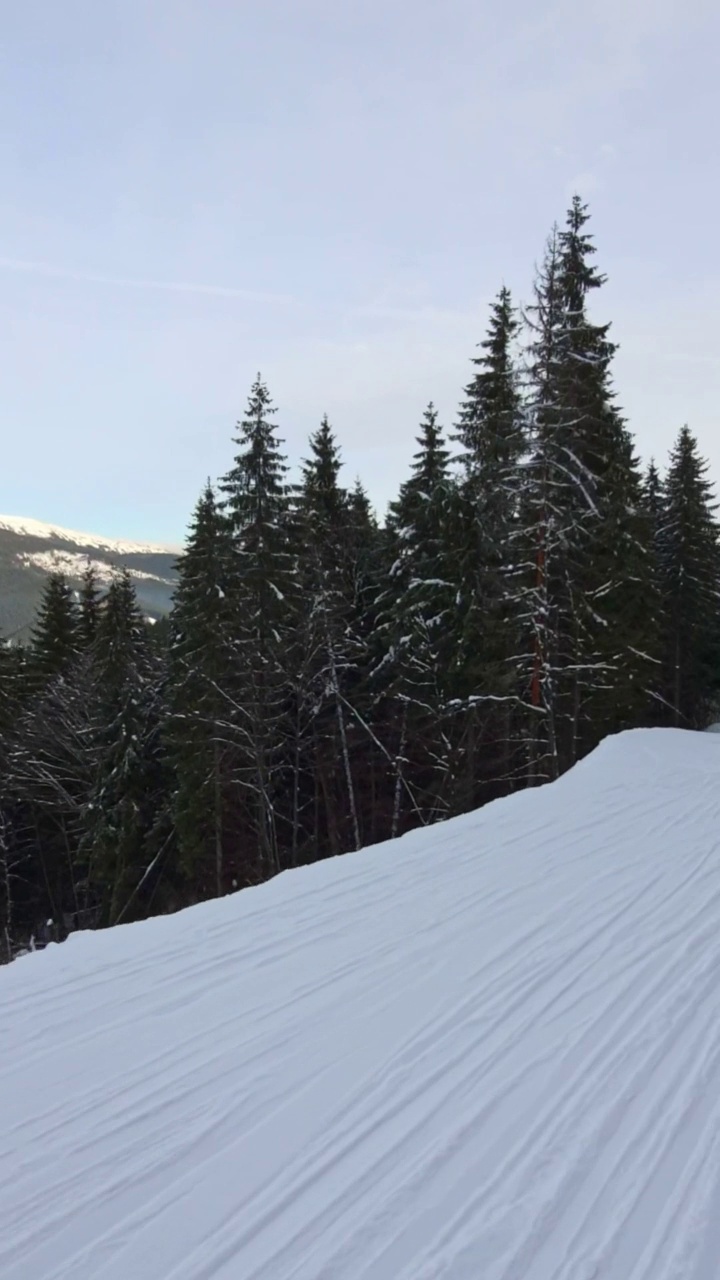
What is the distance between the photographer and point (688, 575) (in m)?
30.0

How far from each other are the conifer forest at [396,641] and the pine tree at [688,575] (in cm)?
10

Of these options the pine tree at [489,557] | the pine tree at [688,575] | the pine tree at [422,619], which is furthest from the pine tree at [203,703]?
the pine tree at [688,575]

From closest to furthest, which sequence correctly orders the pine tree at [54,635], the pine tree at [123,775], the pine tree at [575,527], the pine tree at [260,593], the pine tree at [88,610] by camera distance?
the pine tree at [575,527] → the pine tree at [260,593] → the pine tree at [123,775] → the pine tree at [54,635] → the pine tree at [88,610]

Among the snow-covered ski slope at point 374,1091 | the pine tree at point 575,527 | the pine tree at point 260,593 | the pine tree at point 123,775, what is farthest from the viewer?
the pine tree at point 123,775

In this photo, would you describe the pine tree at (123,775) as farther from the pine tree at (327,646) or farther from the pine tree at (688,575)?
the pine tree at (688,575)

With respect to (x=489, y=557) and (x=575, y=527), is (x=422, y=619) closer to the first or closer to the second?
(x=489, y=557)

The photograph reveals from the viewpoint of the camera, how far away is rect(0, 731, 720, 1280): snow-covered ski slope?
3.13m

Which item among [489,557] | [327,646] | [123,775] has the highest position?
[489,557]

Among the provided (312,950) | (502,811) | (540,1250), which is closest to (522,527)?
(502,811)

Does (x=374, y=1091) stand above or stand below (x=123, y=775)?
below

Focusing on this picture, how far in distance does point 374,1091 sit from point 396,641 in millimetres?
19099

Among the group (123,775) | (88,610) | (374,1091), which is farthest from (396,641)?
(88,610)

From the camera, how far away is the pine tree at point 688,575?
3012 cm

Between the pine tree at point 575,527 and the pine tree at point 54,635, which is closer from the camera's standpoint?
the pine tree at point 575,527
